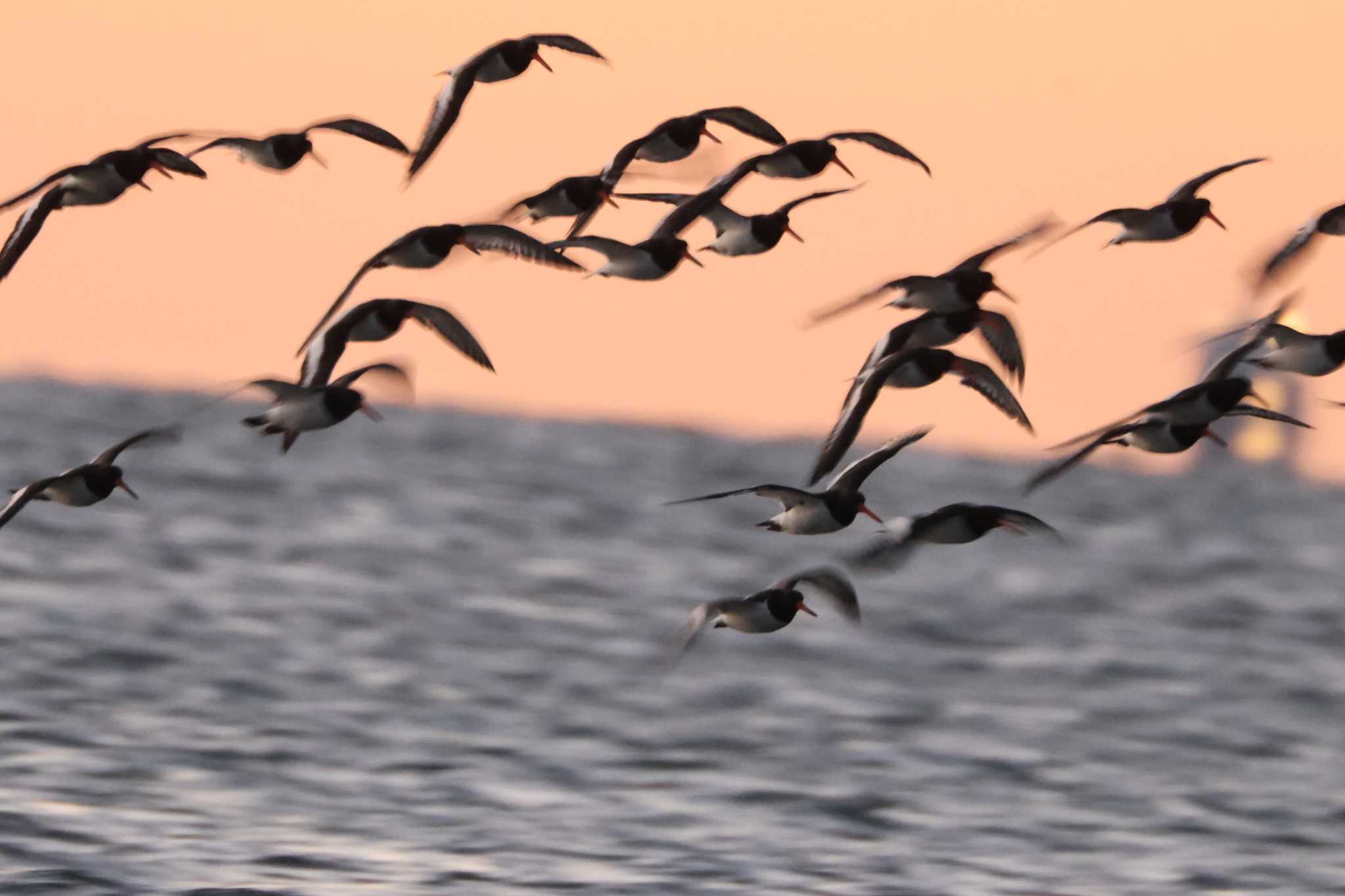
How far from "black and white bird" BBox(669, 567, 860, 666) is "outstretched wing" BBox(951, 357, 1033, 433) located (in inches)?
63.8

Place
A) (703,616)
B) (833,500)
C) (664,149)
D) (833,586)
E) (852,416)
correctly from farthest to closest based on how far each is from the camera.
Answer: (833,586)
(664,149)
(703,616)
(833,500)
(852,416)

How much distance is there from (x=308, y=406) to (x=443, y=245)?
1.39 m

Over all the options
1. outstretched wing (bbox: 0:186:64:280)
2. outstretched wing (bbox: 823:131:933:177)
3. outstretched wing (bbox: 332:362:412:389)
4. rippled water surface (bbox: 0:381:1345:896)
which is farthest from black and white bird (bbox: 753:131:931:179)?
rippled water surface (bbox: 0:381:1345:896)

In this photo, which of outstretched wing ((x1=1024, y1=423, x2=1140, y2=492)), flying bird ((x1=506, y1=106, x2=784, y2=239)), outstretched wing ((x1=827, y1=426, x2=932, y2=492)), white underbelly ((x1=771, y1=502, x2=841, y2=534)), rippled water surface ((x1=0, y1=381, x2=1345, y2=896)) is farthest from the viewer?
rippled water surface ((x1=0, y1=381, x2=1345, y2=896))

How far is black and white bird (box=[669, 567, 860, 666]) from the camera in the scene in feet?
53.9

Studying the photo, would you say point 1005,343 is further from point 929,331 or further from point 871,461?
point 871,461

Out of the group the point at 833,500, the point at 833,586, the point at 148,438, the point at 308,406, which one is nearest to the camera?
the point at 148,438

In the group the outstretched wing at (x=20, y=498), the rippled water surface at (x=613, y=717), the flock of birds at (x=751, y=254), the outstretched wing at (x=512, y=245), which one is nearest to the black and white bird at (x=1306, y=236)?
the flock of birds at (x=751, y=254)

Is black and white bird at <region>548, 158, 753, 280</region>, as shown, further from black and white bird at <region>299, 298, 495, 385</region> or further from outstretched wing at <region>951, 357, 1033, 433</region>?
outstretched wing at <region>951, 357, 1033, 433</region>

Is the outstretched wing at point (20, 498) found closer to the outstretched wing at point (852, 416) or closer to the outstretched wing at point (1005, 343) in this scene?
the outstretched wing at point (852, 416)

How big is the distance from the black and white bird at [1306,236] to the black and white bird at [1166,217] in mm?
515

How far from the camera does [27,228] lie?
15695 millimetres

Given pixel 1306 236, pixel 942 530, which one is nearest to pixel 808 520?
pixel 942 530

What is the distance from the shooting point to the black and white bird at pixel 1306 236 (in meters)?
15.5
